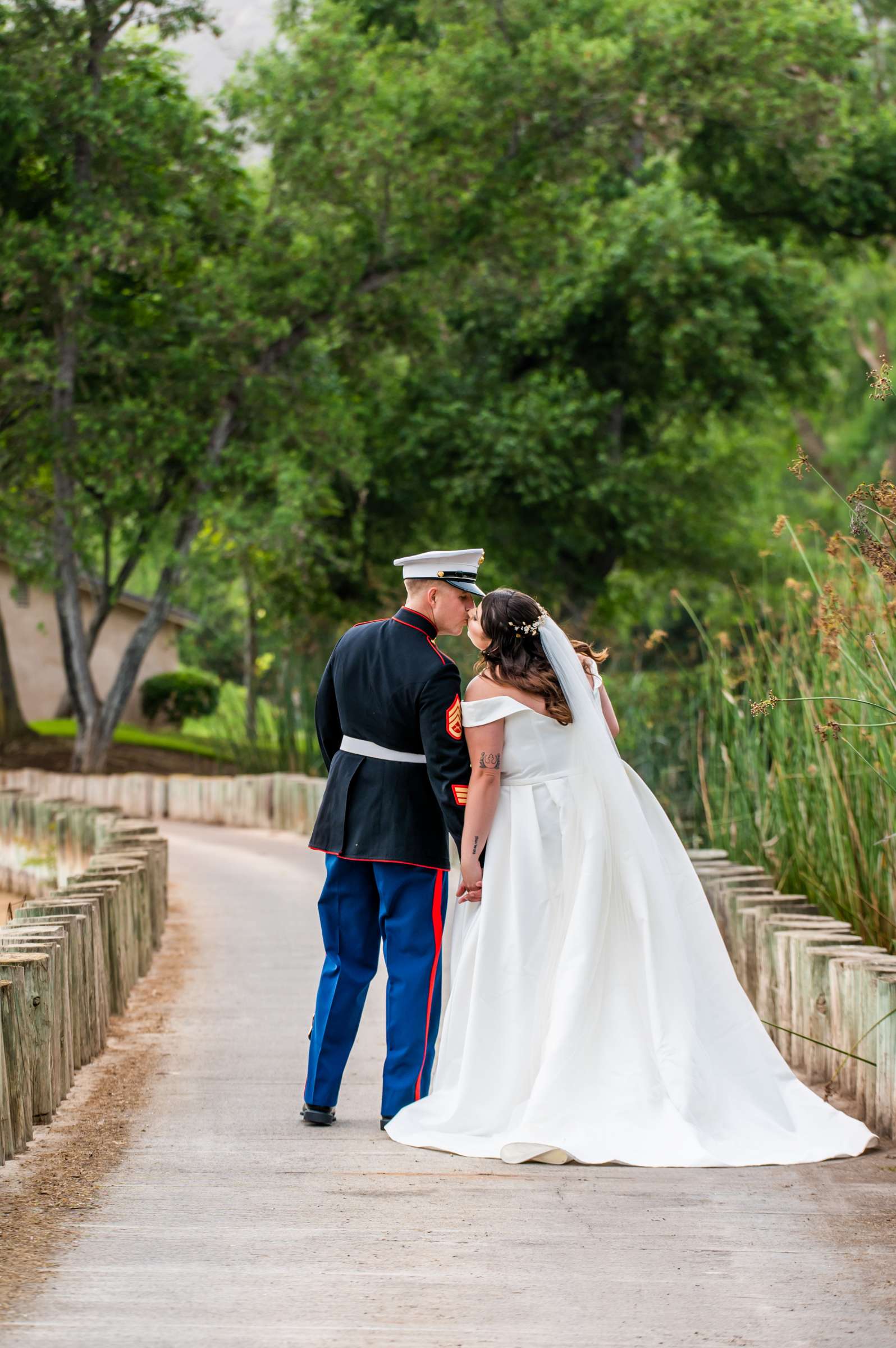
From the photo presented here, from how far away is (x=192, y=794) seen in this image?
1800cm

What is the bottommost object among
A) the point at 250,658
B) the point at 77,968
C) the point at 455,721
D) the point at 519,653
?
the point at 77,968

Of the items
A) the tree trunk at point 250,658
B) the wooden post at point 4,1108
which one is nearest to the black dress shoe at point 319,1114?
the wooden post at point 4,1108

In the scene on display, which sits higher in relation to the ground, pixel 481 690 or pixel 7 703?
pixel 7 703

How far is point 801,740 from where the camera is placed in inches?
284

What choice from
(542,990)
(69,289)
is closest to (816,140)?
(69,289)

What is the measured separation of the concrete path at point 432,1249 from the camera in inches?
125

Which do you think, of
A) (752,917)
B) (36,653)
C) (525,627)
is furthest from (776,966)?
(36,653)

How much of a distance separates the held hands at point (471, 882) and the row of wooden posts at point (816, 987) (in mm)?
1123

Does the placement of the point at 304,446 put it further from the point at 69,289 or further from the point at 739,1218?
the point at 739,1218

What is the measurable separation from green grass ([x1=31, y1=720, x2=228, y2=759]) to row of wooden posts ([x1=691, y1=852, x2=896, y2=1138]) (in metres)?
16.1

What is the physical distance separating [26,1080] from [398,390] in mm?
18228

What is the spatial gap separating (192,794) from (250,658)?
701 centimetres

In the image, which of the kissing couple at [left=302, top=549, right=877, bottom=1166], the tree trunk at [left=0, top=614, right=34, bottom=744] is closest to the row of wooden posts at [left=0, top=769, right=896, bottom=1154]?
the kissing couple at [left=302, top=549, right=877, bottom=1166]

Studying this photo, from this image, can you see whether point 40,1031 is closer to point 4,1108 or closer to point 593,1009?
point 4,1108
